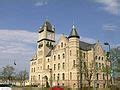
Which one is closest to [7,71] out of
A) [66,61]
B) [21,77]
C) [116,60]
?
[21,77]

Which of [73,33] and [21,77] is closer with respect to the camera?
[73,33]

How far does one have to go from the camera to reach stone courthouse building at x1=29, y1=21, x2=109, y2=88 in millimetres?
89125

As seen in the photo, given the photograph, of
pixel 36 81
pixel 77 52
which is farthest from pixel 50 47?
pixel 77 52

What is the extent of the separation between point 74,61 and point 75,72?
3.85m

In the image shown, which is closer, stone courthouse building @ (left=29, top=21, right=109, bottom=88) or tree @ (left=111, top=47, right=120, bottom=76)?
tree @ (left=111, top=47, right=120, bottom=76)

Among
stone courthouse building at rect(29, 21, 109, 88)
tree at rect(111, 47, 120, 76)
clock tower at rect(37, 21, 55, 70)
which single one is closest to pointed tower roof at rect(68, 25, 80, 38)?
stone courthouse building at rect(29, 21, 109, 88)

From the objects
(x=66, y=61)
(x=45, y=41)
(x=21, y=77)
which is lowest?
(x=21, y=77)

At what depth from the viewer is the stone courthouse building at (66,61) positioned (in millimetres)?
89125

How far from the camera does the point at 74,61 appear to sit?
8988 cm

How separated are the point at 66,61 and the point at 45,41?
20556 mm

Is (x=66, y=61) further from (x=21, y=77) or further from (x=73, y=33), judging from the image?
(x=21, y=77)

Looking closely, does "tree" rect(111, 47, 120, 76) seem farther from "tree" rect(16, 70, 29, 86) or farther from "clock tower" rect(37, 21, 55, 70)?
"tree" rect(16, 70, 29, 86)

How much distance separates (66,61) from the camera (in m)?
92.9

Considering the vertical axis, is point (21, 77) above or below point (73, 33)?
below
